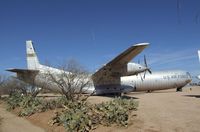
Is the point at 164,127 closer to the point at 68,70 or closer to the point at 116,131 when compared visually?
the point at 116,131

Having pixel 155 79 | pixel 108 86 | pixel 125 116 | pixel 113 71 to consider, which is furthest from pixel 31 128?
pixel 155 79

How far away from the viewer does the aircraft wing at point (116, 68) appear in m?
24.1

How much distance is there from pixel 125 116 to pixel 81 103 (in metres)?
4.41

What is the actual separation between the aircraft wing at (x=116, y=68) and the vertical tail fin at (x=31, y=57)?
7.79 meters

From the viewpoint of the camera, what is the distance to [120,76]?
31500mm

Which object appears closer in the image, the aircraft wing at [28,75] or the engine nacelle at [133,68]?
the engine nacelle at [133,68]

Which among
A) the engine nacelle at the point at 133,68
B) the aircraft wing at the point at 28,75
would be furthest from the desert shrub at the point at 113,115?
the aircraft wing at the point at 28,75

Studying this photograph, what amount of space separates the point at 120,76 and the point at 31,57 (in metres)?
11.8

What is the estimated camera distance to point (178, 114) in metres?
14.1

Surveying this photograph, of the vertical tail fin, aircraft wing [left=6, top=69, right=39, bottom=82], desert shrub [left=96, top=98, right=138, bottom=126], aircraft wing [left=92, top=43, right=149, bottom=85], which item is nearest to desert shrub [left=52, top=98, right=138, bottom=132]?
desert shrub [left=96, top=98, right=138, bottom=126]

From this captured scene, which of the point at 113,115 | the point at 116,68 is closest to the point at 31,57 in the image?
the point at 116,68

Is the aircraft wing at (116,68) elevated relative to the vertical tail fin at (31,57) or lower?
lower

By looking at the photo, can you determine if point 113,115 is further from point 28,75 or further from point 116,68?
point 28,75

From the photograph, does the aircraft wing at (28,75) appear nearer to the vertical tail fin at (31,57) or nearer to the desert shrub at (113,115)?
the vertical tail fin at (31,57)
